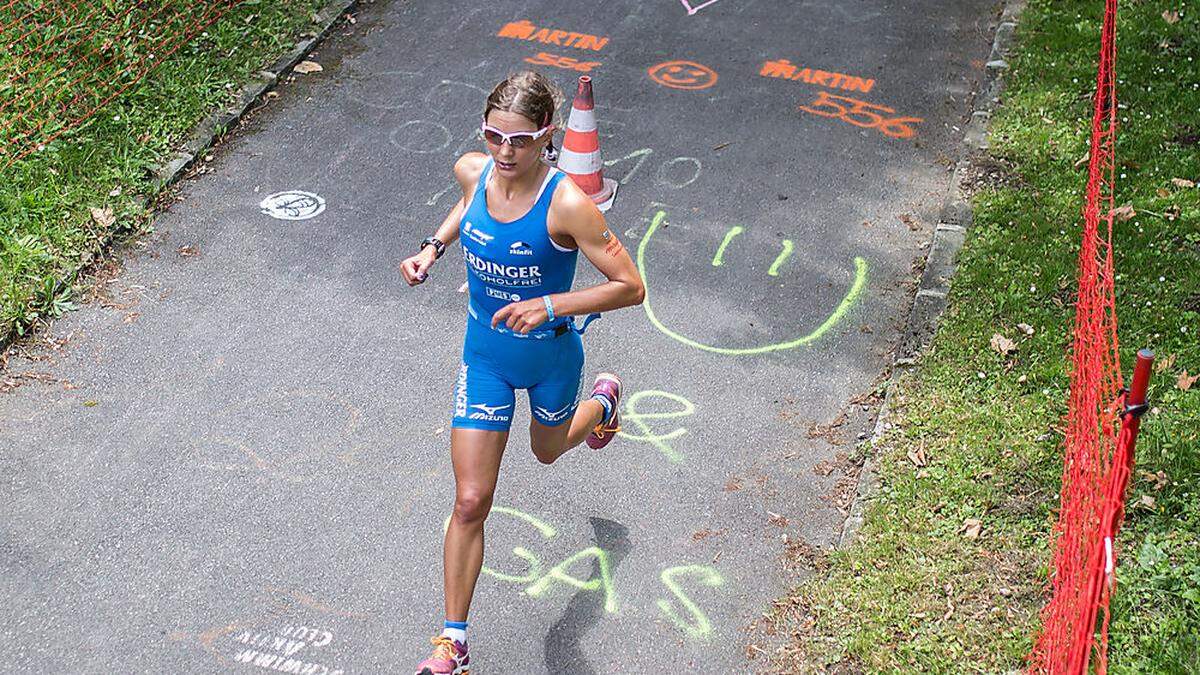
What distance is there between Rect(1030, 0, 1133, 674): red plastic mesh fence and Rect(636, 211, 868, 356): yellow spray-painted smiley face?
4.02 ft

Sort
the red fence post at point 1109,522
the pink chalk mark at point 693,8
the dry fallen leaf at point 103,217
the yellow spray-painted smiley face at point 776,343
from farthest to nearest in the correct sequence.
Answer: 1. the pink chalk mark at point 693,8
2. the dry fallen leaf at point 103,217
3. the yellow spray-painted smiley face at point 776,343
4. the red fence post at point 1109,522

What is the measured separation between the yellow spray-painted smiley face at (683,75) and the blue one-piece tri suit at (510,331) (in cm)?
491

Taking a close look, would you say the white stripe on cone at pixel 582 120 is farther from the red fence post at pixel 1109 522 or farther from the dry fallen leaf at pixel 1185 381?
the red fence post at pixel 1109 522

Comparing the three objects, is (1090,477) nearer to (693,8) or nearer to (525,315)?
(525,315)

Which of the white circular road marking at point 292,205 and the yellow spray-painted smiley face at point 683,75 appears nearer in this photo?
the white circular road marking at point 292,205

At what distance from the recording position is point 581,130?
7660 millimetres

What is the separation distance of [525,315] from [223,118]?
5.33 m

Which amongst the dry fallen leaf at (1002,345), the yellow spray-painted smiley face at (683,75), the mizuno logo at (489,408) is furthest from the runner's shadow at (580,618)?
the yellow spray-painted smiley face at (683,75)

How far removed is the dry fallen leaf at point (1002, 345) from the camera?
6.35 meters

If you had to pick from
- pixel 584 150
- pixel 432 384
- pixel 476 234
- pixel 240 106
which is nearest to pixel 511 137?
pixel 476 234

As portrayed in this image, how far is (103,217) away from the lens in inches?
302

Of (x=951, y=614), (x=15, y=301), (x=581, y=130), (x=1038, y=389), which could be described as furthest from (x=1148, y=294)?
(x=15, y=301)

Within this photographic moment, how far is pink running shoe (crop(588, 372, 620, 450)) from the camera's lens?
18.8 feet

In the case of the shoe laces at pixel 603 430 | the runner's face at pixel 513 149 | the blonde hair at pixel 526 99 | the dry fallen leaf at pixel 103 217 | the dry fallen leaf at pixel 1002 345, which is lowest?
the dry fallen leaf at pixel 103 217
